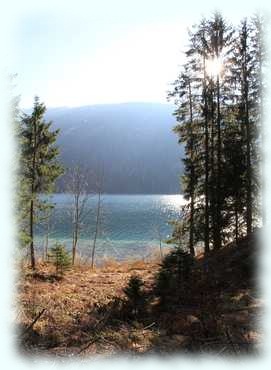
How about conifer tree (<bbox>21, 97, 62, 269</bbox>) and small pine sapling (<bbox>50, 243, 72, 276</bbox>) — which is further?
conifer tree (<bbox>21, 97, 62, 269</bbox>)

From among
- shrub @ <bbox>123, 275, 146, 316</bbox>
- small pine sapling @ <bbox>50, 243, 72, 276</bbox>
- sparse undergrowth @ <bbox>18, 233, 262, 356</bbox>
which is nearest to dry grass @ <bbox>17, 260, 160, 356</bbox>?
sparse undergrowth @ <bbox>18, 233, 262, 356</bbox>

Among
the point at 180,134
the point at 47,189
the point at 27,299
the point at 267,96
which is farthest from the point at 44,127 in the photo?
the point at 27,299

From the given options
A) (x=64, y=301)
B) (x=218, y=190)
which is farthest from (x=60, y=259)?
(x=218, y=190)

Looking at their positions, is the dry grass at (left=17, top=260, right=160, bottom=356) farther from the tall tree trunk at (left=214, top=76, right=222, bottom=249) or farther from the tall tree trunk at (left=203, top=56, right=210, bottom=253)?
the tall tree trunk at (left=214, top=76, right=222, bottom=249)

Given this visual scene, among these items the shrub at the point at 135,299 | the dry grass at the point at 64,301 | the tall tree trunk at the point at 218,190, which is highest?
the tall tree trunk at the point at 218,190

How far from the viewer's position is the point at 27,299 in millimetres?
11812

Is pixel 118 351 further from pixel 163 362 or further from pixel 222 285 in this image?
pixel 222 285

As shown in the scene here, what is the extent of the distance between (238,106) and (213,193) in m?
4.90

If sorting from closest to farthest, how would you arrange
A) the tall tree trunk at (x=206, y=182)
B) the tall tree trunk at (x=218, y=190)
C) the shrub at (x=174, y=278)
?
1. the shrub at (x=174, y=278)
2. the tall tree trunk at (x=218, y=190)
3. the tall tree trunk at (x=206, y=182)

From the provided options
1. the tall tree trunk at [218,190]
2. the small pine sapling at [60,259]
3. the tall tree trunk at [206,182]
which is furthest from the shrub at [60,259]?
the tall tree trunk at [218,190]

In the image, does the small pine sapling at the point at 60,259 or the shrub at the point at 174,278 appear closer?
the shrub at the point at 174,278

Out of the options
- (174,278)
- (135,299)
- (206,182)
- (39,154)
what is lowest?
(135,299)

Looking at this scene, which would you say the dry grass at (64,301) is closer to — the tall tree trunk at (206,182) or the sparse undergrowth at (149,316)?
the sparse undergrowth at (149,316)

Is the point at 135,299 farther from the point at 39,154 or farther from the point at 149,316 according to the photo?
the point at 39,154
